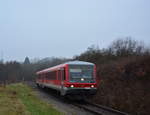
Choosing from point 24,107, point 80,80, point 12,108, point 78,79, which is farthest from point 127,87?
point 12,108

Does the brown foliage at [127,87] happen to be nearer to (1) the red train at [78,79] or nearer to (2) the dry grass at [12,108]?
(1) the red train at [78,79]

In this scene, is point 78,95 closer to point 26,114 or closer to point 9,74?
point 26,114

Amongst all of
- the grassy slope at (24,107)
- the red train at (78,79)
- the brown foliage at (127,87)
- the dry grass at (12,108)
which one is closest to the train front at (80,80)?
the red train at (78,79)

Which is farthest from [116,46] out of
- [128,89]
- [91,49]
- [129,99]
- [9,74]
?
[9,74]

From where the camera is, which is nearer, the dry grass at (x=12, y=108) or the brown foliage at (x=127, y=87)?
the dry grass at (x=12, y=108)

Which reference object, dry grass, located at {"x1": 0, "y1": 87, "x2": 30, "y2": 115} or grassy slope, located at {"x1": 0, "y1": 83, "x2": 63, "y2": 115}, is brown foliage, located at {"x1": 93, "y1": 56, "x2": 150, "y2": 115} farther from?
dry grass, located at {"x1": 0, "y1": 87, "x2": 30, "y2": 115}

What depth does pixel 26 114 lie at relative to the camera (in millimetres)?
11438

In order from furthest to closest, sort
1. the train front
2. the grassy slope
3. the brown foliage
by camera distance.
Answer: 1. the train front
2. the brown foliage
3. the grassy slope

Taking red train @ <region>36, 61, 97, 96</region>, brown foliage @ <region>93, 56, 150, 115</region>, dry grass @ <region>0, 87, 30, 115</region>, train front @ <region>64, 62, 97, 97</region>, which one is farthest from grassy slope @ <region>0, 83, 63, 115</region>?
brown foliage @ <region>93, 56, 150, 115</region>

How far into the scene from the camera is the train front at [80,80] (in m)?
17.5

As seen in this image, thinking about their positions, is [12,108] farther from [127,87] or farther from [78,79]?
[127,87]

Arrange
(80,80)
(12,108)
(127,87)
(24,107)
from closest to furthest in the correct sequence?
(12,108)
(24,107)
(80,80)
(127,87)

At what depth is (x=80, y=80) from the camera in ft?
58.6

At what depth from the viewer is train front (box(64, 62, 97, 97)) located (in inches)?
689
